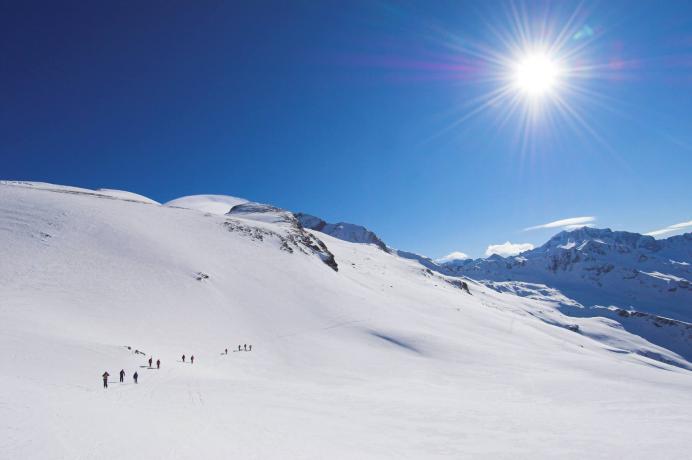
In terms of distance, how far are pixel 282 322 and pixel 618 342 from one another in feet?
587

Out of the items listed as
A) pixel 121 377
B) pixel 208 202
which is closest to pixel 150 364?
pixel 121 377

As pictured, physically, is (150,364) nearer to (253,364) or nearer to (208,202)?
(253,364)

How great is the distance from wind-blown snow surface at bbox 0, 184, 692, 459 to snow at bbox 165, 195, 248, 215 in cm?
5427

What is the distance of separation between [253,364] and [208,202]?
117729mm

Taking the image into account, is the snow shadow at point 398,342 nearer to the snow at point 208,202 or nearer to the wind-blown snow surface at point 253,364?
the wind-blown snow surface at point 253,364

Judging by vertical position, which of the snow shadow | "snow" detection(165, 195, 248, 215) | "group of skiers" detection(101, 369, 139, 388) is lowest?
"group of skiers" detection(101, 369, 139, 388)

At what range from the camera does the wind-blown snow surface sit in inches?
663

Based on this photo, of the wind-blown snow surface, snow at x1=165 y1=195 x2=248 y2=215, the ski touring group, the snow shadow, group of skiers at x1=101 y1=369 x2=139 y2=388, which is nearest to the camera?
the wind-blown snow surface

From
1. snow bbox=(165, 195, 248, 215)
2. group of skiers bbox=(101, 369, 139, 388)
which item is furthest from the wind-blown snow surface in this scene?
snow bbox=(165, 195, 248, 215)

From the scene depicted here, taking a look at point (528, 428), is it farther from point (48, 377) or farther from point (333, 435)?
point (48, 377)

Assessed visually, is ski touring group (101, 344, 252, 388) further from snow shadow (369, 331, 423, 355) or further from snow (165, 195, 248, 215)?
snow (165, 195, 248, 215)

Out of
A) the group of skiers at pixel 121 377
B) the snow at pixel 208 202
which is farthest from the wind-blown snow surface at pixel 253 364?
the snow at pixel 208 202

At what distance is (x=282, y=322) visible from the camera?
48.2m

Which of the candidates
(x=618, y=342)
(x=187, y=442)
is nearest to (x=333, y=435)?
(x=187, y=442)
